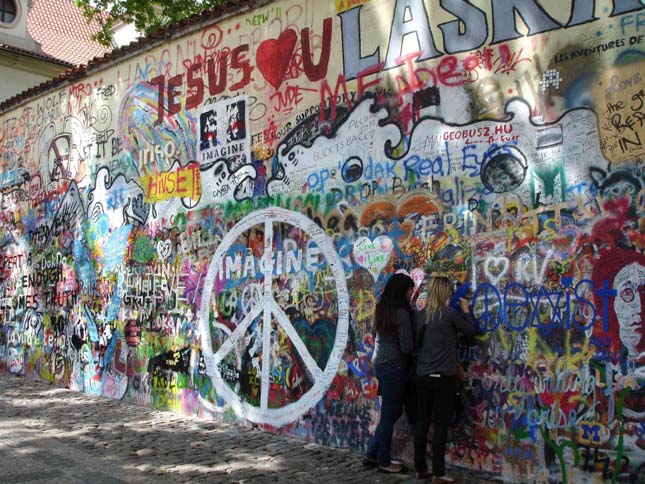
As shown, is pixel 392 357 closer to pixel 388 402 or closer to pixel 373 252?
pixel 388 402

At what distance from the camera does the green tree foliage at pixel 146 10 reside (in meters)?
16.6

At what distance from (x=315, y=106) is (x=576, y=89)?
2930mm

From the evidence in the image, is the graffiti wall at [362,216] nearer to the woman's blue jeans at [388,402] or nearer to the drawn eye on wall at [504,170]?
the drawn eye on wall at [504,170]

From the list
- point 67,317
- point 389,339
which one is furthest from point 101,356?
point 389,339

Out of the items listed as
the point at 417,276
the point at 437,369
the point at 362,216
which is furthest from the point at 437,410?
the point at 362,216

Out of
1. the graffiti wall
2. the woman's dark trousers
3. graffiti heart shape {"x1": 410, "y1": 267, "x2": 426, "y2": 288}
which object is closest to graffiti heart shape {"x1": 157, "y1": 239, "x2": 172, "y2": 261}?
the graffiti wall

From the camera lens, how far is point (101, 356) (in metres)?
10.3

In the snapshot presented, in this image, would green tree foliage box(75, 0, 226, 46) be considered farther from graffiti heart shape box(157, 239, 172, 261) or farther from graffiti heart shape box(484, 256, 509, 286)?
graffiti heart shape box(484, 256, 509, 286)

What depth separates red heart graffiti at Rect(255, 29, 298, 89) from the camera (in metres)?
7.64

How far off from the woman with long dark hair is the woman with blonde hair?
19 centimetres

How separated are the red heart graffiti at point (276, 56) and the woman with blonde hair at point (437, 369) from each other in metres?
3.34

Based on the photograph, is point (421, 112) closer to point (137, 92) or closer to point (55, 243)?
point (137, 92)

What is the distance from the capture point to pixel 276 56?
25.6 ft

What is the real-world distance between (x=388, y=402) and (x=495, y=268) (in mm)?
1522
